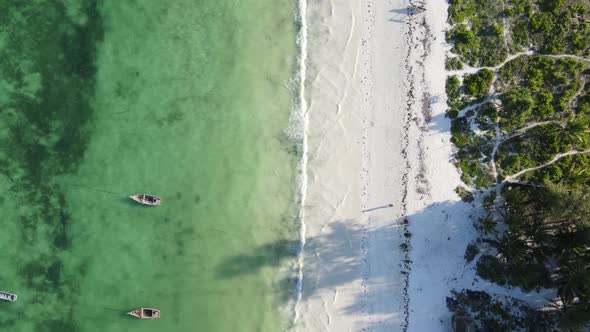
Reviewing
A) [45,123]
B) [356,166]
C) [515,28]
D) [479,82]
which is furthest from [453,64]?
[45,123]

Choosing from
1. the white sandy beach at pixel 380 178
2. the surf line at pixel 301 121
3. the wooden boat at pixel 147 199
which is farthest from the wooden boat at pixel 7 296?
the white sandy beach at pixel 380 178

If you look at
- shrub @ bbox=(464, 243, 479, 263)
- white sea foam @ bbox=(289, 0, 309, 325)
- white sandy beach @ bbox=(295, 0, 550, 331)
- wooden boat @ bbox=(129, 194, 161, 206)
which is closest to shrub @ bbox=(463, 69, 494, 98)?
white sandy beach @ bbox=(295, 0, 550, 331)

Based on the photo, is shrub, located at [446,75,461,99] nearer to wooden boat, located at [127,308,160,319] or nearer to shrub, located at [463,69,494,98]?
shrub, located at [463,69,494,98]

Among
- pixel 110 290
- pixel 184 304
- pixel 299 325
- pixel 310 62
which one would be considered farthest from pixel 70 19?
pixel 299 325

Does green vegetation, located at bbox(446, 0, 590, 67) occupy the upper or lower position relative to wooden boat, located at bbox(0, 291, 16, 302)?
upper

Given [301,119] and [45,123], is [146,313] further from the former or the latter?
[301,119]

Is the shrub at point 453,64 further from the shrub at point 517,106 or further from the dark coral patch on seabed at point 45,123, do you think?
the dark coral patch on seabed at point 45,123

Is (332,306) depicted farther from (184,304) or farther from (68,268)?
(68,268)
